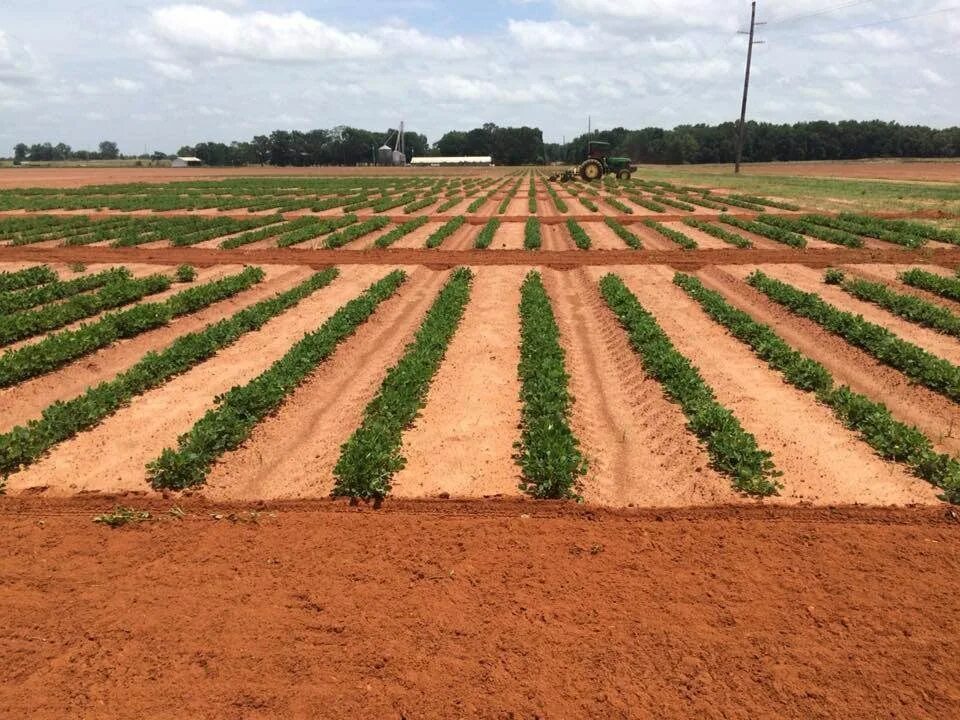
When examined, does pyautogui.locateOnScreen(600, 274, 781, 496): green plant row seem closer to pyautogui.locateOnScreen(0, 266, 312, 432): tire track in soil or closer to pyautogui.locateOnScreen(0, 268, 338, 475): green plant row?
pyautogui.locateOnScreen(0, 268, 338, 475): green plant row

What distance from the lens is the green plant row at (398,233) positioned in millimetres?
24614

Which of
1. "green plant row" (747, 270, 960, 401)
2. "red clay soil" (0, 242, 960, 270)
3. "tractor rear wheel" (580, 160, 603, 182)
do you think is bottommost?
"green plant row" (747, 270, 960, 401)

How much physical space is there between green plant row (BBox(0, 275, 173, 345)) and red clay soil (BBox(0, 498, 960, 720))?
741 centimetres

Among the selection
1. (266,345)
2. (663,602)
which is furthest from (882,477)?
(266,345)

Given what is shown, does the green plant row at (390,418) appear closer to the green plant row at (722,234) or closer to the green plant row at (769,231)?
the green plant row at (722,234)

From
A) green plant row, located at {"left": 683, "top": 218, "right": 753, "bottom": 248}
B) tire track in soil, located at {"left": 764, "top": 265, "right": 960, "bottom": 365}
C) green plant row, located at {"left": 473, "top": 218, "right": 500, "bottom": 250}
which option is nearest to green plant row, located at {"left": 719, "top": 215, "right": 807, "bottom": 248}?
green plant row, located at {"left": 683, "top": 218, "right": 753, "bottom": 248}

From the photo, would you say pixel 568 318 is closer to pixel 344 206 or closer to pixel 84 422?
pixel 84 422

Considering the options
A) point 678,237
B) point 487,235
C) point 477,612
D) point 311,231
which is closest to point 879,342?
point 477,612

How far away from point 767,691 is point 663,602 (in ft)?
3.38

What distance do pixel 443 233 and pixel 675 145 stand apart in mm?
132559

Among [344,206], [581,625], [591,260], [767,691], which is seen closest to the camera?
[767,691]

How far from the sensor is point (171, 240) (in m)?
25.4

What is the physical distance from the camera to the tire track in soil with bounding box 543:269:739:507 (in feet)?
23.7

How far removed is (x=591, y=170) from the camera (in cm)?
5972
